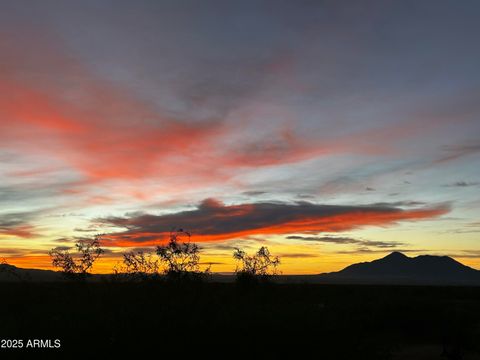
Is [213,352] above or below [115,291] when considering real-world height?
below

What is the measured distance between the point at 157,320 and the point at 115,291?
Answer: 4593 millimetres

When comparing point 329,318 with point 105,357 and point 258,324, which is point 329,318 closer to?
point 258,324

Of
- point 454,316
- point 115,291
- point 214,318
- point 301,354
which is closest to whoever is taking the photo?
point 301,354

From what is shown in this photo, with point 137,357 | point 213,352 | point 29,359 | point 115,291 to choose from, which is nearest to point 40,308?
point 115,291

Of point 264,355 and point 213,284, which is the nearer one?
point 264,355

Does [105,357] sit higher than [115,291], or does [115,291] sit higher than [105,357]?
[115,291]

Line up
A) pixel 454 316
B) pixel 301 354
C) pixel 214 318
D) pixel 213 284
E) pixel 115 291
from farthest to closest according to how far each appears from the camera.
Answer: pixel 454 316 < pixel 213 284 < pixel 115 291 < pixel 214 318 < pixel 301 354

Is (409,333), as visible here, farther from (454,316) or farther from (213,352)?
(213,352)

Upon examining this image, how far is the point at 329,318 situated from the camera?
56.3 feet

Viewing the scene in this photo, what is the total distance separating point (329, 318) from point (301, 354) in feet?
9.61

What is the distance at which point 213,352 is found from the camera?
554 inches

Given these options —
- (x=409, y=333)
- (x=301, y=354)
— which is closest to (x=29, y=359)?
(x=301, y=354)

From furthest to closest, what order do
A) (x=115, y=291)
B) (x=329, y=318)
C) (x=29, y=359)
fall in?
(x=115, y=291), (x=329, y=318), (x=29, y=359)

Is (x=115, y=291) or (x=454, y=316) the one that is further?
(x=454, y=316)
